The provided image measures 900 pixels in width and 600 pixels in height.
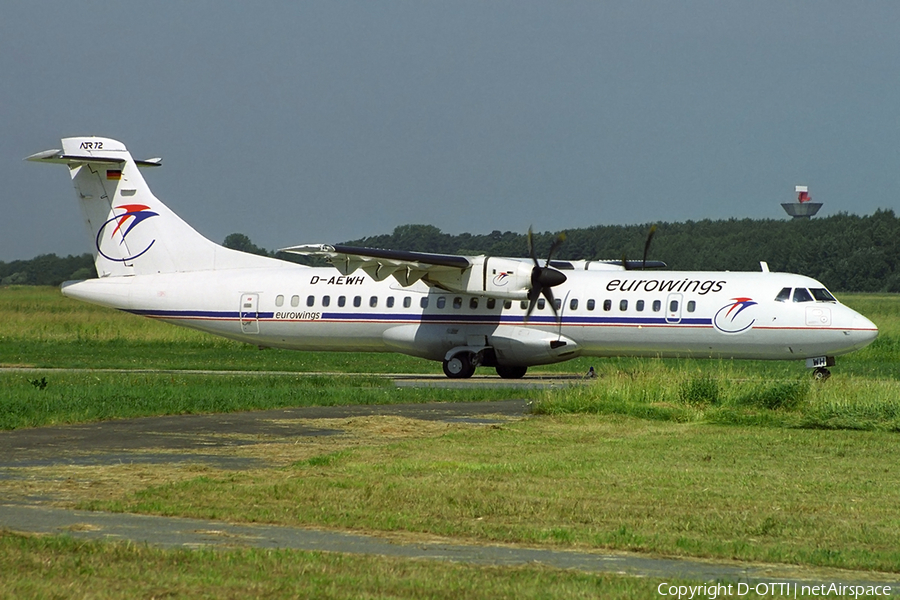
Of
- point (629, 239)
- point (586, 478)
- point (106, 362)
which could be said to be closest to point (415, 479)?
point (586, 478)

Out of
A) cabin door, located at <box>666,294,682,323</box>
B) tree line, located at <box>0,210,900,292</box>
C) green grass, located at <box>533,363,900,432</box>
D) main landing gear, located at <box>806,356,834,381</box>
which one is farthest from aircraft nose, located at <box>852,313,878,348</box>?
tree line, located at <box>0,210,900,292</box>

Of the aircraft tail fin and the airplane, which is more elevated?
the aircraft tail fin

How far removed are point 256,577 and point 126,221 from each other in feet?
84.2

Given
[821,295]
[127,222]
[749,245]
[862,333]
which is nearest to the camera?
[862,333]

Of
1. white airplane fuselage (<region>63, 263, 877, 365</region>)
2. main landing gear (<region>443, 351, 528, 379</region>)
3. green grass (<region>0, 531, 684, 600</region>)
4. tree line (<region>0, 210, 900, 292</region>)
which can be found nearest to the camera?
green grass (<region>0, 531, 684, 600</region>)

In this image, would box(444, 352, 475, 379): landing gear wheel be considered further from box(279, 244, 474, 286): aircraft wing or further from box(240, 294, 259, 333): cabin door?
box(240, 294, 259, 333): cabin door

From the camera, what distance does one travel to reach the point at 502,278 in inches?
1107

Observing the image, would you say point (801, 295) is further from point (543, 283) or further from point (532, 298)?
point (532, 298)

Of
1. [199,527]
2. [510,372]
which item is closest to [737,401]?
[199,527]

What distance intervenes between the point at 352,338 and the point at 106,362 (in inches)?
343

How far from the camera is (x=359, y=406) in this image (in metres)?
19.7

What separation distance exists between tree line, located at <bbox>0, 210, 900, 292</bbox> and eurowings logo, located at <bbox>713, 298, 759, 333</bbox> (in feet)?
168

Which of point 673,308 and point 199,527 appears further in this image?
point 673,308

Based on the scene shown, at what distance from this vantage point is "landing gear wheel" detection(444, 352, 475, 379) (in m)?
28.8
